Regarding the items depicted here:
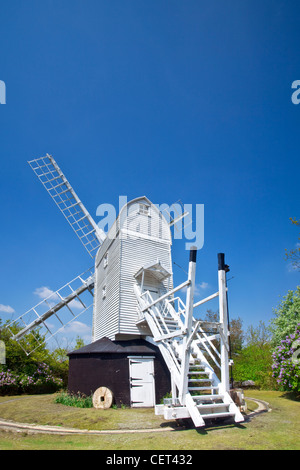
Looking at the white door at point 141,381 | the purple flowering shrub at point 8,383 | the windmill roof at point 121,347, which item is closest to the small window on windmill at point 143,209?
the windmill roof at point 121,347

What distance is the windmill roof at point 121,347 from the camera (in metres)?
13.3

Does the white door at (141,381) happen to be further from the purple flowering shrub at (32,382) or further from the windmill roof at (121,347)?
the purple flowering shrub at (32,382)

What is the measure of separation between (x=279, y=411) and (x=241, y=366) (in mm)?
11896

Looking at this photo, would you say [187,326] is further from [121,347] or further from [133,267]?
[133,267]

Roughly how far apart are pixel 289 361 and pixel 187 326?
686 centimetres

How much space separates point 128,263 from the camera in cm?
1642

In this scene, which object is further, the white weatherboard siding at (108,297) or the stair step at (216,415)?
the white weatherboard siding at (108,297)

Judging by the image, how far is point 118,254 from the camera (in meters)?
16.6

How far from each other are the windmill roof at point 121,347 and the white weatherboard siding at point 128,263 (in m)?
0.38

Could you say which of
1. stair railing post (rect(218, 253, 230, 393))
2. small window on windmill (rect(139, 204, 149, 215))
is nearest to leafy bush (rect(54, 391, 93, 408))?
stair railing post (rect(218, 253, 230, 393))

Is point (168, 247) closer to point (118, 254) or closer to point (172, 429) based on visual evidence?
point (118, 254)

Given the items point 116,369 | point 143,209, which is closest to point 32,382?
point 116,369

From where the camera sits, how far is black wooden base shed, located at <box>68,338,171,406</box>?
41.5ft

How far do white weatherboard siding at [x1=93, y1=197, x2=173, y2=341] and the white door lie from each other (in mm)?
1762
